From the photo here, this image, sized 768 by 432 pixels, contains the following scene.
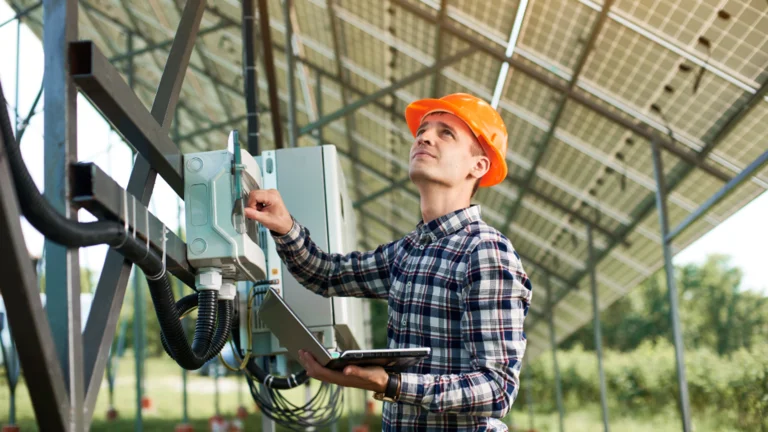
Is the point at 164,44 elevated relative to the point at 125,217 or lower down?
elevated

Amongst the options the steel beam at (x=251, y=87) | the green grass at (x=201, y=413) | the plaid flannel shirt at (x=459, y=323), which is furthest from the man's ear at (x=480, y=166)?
the green grass at (x=201, y=413)

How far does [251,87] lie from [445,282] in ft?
9.70

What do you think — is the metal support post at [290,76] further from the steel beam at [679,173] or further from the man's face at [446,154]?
the man's face at [446,154]

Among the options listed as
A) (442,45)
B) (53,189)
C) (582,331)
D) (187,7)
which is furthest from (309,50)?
(582,331)

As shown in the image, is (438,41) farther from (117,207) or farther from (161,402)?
(161,402)

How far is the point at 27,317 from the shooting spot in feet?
5.70

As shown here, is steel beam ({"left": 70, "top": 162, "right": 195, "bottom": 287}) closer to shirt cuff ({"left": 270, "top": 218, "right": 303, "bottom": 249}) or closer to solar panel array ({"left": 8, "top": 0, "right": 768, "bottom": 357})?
shirt cuff ({"left": 270, "top": 218, "right": 303, "bottom": 249})

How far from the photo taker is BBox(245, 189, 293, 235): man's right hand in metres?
2.72

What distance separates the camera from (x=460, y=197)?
106 inches

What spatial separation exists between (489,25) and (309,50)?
11.2 feet

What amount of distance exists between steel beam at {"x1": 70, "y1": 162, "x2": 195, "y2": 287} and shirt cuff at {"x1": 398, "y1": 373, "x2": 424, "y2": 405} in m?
0.78

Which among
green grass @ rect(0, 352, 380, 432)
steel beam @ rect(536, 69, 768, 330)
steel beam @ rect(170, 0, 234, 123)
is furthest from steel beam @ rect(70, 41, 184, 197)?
steel beam @ rect(170, 0, 234, 123)

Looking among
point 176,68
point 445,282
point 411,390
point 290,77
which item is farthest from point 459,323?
point 290,77

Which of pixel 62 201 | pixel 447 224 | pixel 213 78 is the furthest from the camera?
pixel 213 78
